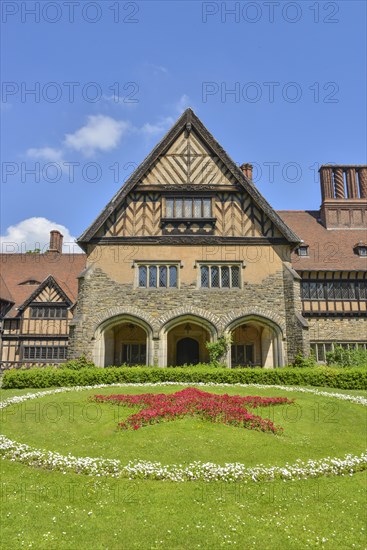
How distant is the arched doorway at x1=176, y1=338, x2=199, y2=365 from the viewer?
23.5 metres

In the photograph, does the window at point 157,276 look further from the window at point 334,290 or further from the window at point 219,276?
the window at point 334,290

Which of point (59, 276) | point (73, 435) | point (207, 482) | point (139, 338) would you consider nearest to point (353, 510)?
point (207, 482)

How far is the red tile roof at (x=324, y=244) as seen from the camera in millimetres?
25880

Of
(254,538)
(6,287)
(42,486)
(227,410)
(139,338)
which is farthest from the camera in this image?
(6,287)

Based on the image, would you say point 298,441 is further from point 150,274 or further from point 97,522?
point 150,274

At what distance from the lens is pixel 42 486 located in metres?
7.41

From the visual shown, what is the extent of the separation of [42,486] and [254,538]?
3.99 meters

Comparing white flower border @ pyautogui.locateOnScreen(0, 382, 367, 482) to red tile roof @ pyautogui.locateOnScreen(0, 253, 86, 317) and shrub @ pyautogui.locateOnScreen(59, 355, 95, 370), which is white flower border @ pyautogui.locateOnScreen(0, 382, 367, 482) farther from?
red tile roof @ pyautogui.locateOnScreen(0, 253, 86, 317)

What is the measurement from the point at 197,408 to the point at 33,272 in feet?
83.1

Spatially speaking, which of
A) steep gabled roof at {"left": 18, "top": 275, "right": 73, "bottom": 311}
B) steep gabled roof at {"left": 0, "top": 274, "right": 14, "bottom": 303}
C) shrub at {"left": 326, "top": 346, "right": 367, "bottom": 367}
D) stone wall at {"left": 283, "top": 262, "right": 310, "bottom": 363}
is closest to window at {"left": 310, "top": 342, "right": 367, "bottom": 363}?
shrub at {"left": 326, "top": 346, "right": 367, "bottom": 367}

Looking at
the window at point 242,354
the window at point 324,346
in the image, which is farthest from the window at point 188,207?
the window at point 324,346

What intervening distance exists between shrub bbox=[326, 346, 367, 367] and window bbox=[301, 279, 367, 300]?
4.95 meters

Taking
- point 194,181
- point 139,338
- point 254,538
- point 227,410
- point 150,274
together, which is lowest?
point 254,538

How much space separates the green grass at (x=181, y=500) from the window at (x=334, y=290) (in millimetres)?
15497
